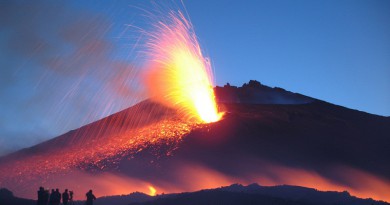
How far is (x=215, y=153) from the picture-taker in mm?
53656

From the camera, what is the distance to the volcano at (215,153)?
153 ft

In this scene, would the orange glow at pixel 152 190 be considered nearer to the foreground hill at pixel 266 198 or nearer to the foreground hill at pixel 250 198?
the foreground hill at pixel 250 198

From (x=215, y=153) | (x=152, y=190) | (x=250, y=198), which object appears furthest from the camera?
(x=215, y=153)

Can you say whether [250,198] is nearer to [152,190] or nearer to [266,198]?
[266,198]

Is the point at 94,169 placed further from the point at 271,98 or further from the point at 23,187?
the point at 271,98

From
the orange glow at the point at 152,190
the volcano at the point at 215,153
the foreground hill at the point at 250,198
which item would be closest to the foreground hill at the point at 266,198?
the foreground hill at the point at 250,198

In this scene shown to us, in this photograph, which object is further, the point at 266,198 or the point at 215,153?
the point at 215,153

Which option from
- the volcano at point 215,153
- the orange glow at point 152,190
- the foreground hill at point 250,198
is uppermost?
the volcano at point 215,153

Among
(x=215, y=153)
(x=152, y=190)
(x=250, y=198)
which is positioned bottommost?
(x=250, y=198)

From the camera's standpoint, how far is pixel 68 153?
195 feet

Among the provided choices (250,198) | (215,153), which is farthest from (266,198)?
(215,153)

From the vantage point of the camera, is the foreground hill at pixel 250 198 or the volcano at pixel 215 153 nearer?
the foreground hill at pixel 250 198

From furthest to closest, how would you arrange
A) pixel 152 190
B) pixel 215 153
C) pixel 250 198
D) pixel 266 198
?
pixel 215 153 < pixel 152 190 < pixel 250 198 < pixel 266 198

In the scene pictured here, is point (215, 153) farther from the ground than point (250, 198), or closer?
farther from the ground
